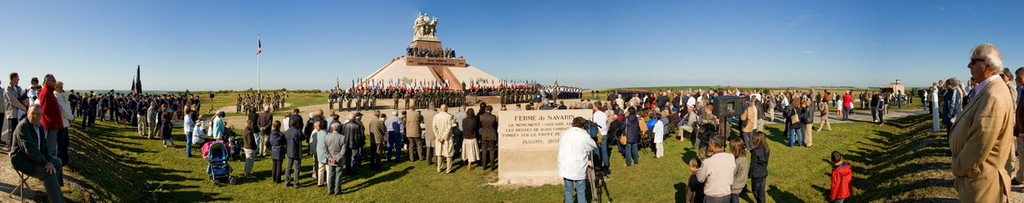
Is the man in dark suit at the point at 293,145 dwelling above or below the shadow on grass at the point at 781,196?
above

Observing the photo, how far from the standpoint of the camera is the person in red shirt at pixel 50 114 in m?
6.48

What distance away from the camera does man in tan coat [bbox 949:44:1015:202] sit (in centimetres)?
271

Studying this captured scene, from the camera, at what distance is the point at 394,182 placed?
9.00 metres

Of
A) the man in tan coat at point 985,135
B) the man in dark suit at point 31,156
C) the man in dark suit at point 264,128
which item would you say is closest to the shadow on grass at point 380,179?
the man in dark suit at point 264,128

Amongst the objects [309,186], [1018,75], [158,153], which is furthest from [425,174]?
[1018,75]

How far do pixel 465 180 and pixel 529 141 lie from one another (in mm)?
1482

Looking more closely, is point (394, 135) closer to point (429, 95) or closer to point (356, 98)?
point (429, 95)

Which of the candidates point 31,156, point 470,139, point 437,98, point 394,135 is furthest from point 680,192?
point 437,98

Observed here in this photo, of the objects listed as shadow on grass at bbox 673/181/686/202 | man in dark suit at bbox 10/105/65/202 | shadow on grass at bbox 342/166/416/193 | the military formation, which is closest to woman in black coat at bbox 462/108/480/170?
shadow on grass at bbox 342/166/416/193

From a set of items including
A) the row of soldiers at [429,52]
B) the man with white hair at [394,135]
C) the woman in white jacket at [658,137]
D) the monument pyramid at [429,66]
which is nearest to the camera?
the woman in white jacket at [658,137]

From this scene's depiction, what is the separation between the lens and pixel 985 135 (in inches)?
107

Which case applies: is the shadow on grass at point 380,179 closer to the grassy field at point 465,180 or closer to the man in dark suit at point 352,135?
the grassy field at point 465,180

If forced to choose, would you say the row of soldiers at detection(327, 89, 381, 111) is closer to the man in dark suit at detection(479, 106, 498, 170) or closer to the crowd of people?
the crowd of people

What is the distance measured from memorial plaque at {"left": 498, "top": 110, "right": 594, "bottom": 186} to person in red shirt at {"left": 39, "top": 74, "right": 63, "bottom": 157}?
6724 mm
